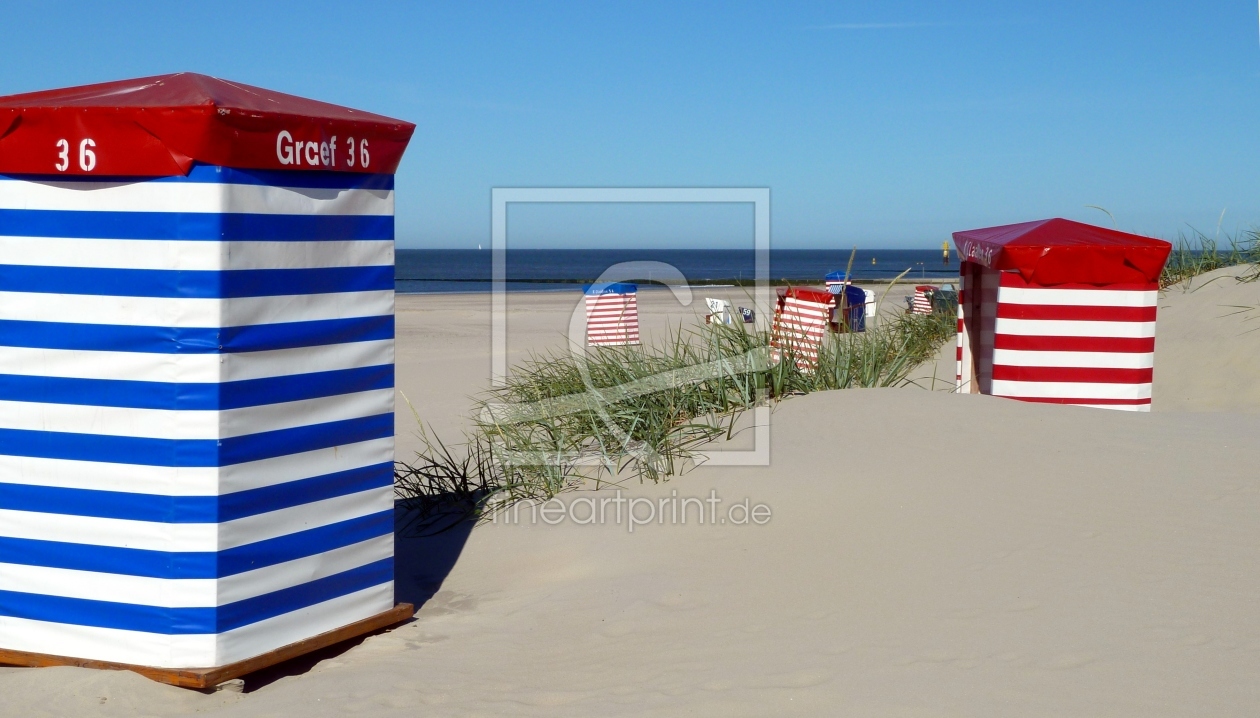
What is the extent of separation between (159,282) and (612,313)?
38.4 ft

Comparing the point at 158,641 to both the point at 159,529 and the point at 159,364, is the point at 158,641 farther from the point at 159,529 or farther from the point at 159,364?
the point at 159,364

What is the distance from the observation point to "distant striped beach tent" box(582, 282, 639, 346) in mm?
15258

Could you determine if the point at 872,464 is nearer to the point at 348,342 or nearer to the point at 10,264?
the point at 348,342

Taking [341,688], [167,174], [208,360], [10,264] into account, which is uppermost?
[167,174]

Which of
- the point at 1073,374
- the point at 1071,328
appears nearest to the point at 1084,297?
the point at 1071,328

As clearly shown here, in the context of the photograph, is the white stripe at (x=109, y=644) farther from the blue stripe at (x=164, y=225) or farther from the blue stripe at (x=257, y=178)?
the blue stripe at (x=257, y=178)

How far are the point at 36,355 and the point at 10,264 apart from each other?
1.14ft

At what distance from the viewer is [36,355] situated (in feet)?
12.9

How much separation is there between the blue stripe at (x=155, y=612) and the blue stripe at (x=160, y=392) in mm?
741

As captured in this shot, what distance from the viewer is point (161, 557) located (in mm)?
3836

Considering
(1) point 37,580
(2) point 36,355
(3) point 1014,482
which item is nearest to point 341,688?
(1) point 37,580

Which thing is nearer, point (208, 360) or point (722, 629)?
point (208, 360)

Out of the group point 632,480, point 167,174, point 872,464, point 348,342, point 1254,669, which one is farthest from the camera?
point 632,480

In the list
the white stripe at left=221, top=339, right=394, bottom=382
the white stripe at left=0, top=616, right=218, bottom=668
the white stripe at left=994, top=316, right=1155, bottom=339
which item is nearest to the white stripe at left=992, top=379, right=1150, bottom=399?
the white stripe at left=994, top=316, right=1155, bottom=339
